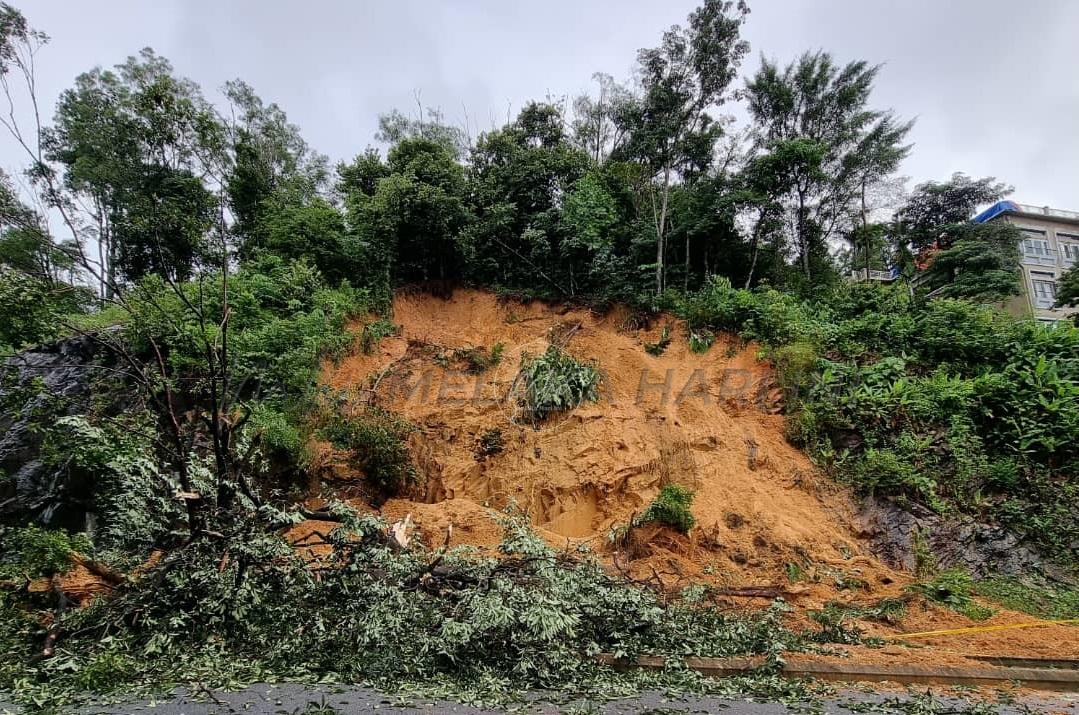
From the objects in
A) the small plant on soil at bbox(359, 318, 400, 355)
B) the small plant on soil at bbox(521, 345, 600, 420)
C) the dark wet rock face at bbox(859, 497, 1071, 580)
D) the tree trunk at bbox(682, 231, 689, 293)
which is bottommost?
the dark wet rock face at bbox(859, 497, 1071, 580)

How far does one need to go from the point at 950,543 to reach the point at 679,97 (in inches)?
413

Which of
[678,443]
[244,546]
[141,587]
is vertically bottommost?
[141,587]

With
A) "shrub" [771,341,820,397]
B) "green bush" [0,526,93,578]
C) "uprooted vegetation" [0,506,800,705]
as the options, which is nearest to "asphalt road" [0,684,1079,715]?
"uprooted vegetation" [0,506,800,705]

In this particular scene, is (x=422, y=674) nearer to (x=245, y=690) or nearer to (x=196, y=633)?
(x=245, y=690)

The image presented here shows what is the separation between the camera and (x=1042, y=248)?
82.3 ft

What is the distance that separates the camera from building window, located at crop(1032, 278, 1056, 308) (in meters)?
24.0

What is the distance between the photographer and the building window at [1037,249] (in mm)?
24641

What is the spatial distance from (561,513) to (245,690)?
15.4ft

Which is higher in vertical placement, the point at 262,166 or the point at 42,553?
the point at 262,166

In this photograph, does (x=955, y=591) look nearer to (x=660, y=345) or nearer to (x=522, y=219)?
(x=660, y=345)

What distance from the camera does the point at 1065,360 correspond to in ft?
23.2

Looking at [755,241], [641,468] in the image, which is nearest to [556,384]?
[641,468]

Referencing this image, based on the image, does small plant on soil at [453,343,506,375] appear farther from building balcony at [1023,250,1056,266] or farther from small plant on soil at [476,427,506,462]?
building balcony at [1023,250,1056,266]

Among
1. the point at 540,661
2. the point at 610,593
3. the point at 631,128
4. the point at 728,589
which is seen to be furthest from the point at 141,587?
the point at 631,128
